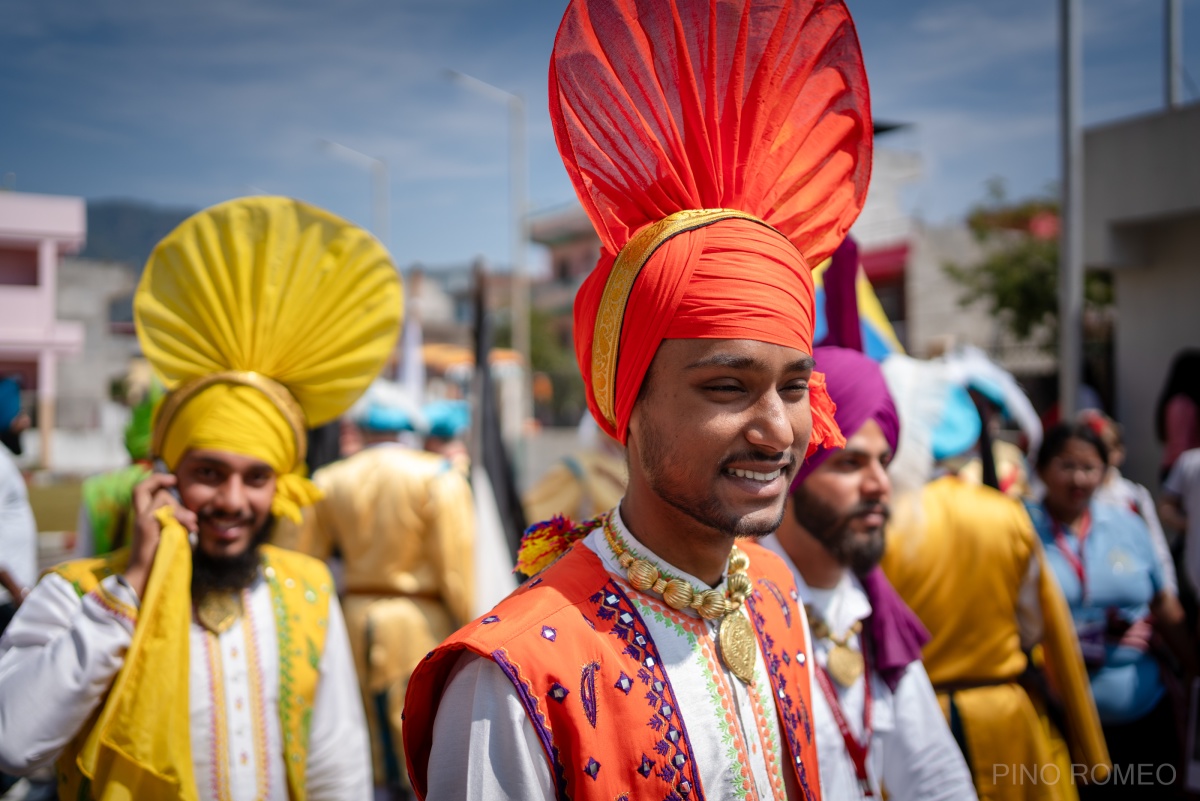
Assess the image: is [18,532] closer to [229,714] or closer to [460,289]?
[229,714]

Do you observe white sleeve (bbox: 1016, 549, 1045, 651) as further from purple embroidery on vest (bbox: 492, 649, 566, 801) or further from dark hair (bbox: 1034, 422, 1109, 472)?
purple embroidery on vest (bbox: 492, 649, 566, 801)

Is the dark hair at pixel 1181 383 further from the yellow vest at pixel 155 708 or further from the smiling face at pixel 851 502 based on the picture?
the yellow vest at pixel 155 708

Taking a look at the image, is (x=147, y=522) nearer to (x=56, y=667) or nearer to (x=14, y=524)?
(x=56, y=667)

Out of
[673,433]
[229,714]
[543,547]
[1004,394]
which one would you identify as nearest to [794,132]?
[673,433]

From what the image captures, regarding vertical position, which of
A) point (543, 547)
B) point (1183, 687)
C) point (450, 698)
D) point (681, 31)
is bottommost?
point (1183, 687)

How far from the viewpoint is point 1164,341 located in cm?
916

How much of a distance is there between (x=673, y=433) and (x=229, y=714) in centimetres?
177

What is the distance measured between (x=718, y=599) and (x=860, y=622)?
1.20 meters

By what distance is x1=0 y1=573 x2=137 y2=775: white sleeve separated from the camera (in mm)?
2377

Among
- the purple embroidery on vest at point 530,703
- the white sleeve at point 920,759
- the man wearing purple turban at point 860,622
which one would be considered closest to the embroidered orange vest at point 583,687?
the purple embroidery on vest at point 530,703

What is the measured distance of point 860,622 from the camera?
2.86m

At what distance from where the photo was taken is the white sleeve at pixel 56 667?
7.80ft

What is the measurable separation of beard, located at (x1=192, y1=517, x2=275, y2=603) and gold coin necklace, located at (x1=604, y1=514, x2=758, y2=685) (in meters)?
1.47

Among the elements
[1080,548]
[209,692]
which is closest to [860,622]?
[209,692]
